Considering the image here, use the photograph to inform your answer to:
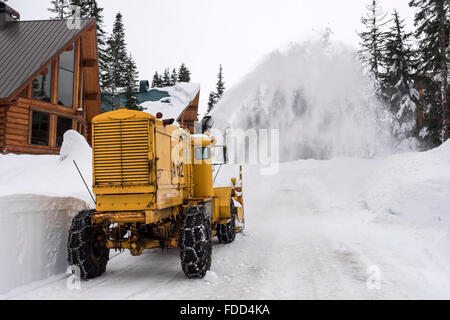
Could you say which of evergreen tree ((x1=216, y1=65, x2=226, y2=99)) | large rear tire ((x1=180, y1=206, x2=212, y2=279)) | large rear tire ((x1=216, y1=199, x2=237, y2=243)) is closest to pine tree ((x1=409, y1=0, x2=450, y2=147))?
large rear tire ((x1=216, y1=199, x2=237, y2=243))

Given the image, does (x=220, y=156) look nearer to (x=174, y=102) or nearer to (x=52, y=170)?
(x=52, y=170)

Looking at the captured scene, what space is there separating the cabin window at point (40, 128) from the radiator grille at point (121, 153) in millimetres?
12731

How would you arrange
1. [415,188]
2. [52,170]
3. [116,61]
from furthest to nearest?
[116,61], [52,170], [415,188]

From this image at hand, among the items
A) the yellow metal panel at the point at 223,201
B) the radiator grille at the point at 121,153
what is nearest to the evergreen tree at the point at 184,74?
the yellow metal panel at the point at 223,201

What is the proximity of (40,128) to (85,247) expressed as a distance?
1346 cm

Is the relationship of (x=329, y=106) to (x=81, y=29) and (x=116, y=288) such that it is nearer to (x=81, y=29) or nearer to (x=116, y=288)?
(x=81, y=29)

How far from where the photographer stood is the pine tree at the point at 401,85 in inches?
1019

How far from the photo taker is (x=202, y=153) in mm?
8672

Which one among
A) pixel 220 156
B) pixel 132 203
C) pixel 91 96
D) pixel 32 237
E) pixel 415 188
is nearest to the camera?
pixel 32 237

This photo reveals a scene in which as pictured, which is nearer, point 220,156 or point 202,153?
point 202,153

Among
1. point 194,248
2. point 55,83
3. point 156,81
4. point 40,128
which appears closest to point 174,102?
point 55,83

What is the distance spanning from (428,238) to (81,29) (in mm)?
18486

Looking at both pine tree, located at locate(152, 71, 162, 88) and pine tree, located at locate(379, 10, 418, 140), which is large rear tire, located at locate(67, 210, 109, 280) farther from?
pine tree, located at locate(152, 71, 162, 88)
